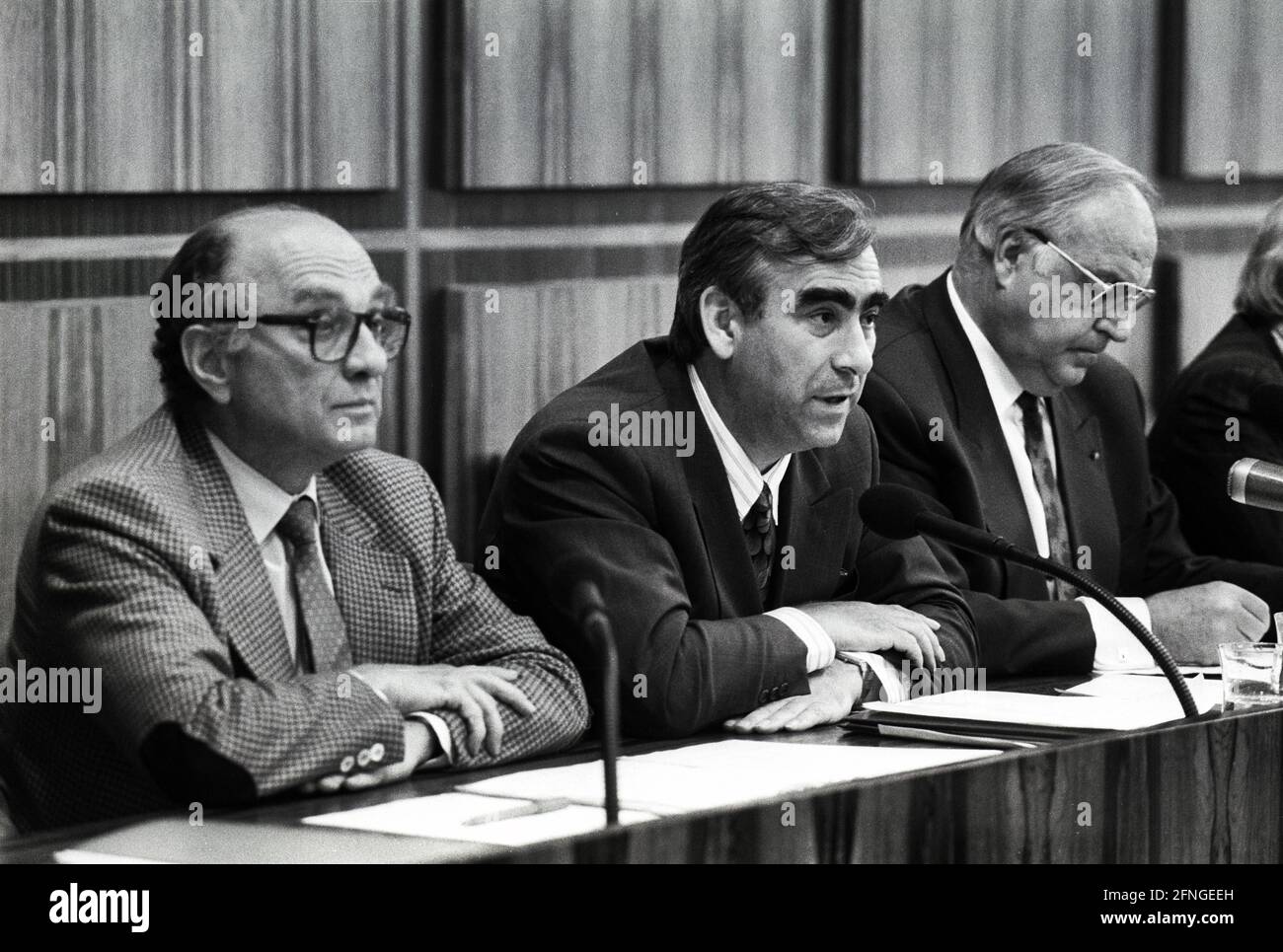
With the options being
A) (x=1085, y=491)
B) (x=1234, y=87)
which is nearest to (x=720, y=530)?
(x=1085, y=491)

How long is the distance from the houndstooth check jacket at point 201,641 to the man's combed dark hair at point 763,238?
0.64 m

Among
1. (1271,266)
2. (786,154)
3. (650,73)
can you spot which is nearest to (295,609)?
(650,73)

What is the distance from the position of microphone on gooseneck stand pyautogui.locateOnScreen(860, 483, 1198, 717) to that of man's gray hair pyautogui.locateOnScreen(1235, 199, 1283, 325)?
1688mm

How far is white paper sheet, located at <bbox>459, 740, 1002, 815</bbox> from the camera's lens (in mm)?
2223

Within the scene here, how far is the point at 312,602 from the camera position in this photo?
2609 millimetres

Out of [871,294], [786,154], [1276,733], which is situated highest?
[786,154]

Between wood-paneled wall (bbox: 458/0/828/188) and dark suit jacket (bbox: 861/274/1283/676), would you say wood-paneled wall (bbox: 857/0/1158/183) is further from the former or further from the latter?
dark suit jacket (bbox: 861/274/1283/676)

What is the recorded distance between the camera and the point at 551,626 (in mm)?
2908

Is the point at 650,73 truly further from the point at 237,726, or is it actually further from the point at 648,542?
the point at 237,726

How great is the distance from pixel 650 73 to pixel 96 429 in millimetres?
1259

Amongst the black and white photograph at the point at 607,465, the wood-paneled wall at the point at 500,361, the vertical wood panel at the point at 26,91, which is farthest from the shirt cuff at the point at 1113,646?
the vertical wood panel at the point at 26,91

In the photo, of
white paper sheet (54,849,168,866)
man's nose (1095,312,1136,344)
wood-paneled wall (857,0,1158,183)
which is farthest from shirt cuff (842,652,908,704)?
wood-paneled wall (857,0,1158,183)

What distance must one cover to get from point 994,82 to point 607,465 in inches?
76.8

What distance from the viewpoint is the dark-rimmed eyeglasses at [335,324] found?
101 inches
